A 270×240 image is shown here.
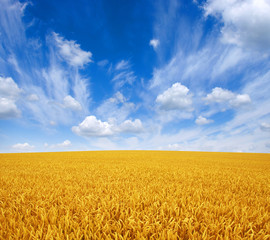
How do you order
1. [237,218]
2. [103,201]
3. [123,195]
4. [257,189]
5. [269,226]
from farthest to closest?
[257,189]
[123,195]
[103,201]
[237,218]
[269,226]

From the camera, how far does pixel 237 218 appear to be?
2189mm

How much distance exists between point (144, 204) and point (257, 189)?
362 cm

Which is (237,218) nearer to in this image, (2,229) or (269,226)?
(269,226)

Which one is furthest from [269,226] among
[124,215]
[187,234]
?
[124,215]

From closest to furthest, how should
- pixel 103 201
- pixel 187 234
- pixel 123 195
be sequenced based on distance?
pixel 187 234
pixel 103 201
pixel 123 195

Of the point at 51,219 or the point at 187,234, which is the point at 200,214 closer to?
the point at 187,234

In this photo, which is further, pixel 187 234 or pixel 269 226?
pixel 269 226

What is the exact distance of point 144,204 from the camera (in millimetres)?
2639

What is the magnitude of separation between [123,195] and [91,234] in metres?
1.46

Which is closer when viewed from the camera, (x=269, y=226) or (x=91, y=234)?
(x=91, y=234)

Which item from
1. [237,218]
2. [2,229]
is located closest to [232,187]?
[237,218]

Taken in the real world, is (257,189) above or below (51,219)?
below

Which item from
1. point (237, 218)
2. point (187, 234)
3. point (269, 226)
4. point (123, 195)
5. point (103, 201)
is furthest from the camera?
point (123, 195)

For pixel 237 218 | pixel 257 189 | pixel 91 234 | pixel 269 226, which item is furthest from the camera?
pixel 257 189
